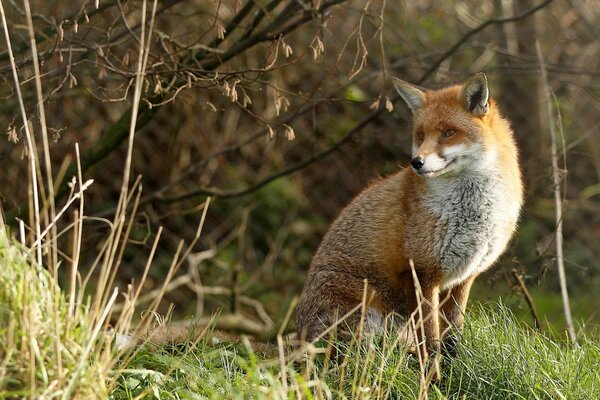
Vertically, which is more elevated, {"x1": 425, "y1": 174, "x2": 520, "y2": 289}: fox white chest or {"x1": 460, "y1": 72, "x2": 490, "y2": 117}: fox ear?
{"x1": 460, "y1": 72, "x2": 490, "y2": 117}: fox ear

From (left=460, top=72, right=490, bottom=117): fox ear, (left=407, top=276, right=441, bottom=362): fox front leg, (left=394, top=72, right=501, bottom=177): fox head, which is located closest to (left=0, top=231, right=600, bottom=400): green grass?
(left=407, top=276, right=441, bottom=362): fox front leg

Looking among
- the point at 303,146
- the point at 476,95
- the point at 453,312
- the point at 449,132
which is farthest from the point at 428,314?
the point at 303,146

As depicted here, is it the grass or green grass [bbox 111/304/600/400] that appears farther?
green grass [bbox 111/304/600/400]

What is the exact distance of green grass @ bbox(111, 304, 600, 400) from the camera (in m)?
3.99

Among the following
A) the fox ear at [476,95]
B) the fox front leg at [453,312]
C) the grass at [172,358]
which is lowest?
the fox front leg at [453,312]

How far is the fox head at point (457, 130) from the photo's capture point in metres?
4.97

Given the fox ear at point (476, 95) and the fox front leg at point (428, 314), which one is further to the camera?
the fox ear at point (476, 95)

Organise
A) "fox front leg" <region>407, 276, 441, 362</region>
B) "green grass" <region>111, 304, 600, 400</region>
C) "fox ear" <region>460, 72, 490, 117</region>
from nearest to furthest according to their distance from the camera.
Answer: "green grass" <region>111, 304, 600, 400</region> → "fox front leg" <region>407, 276, 441, 362</region> → "fox ear" <region>460, 72, 490, 117</region>

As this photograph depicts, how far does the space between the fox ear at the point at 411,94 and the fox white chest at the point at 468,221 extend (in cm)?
51

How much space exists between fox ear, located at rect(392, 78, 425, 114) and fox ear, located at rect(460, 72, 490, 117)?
0.26 metres

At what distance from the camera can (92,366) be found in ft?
11.2

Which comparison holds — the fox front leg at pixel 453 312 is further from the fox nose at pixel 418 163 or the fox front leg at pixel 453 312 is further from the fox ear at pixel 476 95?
the fox ear at pixel 476 95

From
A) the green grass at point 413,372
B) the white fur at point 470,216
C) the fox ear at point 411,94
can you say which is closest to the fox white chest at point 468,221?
the white fur at point 470,216

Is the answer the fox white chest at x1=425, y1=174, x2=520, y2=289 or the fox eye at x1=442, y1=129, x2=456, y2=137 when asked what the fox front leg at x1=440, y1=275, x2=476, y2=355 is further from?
the fox eye at x1=442, y1=129, x2=456, y2=137
